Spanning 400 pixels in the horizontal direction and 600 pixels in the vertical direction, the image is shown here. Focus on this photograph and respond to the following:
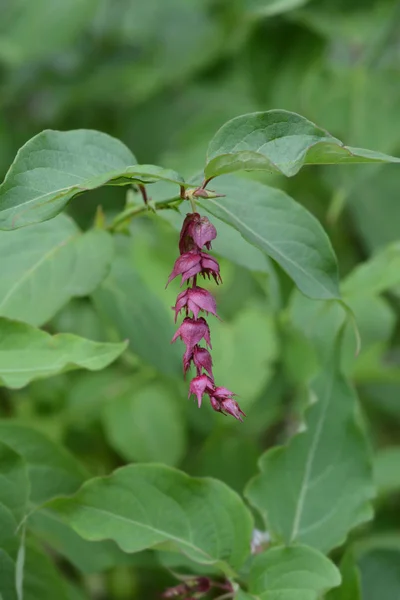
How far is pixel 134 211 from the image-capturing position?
76 cm

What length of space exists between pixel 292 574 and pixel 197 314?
231 millimetres

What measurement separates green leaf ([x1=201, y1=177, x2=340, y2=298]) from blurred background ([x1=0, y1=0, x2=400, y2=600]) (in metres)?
0.08

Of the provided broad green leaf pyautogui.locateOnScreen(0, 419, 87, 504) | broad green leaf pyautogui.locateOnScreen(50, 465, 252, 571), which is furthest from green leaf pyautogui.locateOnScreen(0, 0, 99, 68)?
broad green leaf pyautogui.locateOnScreen(50, 465, 252, 571)

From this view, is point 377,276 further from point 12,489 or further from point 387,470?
point 12,489

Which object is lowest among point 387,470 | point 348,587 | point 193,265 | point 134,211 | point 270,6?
point 348,587

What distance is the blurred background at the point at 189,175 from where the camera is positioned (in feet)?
3.14

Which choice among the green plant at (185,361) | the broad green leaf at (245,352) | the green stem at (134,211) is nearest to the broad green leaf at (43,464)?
the green plant at (185,361)

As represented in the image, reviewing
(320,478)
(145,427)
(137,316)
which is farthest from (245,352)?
(320,478)

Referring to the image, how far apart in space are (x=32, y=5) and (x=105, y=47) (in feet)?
0.68

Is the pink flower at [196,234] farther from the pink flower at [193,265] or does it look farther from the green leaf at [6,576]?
the green leaf at [6,576]

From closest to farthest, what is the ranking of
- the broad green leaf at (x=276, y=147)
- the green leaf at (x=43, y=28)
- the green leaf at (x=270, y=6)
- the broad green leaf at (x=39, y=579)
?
the broad green leaf at (x=276, y=147)
the broad green leaf at (x=39, y=579)
the green leaf at (x=270, y=6)
the green leaf at (x=43, y=28)

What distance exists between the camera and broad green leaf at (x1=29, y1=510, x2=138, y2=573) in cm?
77

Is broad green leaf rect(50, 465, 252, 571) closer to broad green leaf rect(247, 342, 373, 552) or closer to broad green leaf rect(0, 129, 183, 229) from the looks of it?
broad green leaf rect(247, 342, 373, 552)

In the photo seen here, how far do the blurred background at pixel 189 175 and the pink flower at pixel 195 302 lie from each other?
0.20 metres
